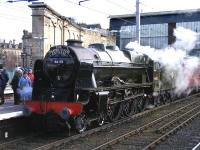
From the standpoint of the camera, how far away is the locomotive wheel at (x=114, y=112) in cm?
1523

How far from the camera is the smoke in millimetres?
21656

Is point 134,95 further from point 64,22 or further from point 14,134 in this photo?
point 64,22

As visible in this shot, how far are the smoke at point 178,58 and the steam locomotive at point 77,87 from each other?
559 cm

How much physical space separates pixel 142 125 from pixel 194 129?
1.82 metres

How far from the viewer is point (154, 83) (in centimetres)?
2028

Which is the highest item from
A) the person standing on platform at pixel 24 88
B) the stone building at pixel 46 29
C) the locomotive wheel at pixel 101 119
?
the stone building at pixel 46 29

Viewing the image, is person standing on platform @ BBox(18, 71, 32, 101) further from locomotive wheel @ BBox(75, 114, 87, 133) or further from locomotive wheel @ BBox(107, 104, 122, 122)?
locomotive wheel @ BBox(75, 114, 87, 133)

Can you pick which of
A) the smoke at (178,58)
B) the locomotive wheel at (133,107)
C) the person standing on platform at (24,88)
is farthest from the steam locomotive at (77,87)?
the smoke at (178,58)

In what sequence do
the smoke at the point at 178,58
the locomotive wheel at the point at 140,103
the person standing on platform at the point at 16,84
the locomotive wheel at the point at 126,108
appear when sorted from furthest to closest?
the smoke at the point at 178,58, the locomotive wheel at the point at 140,103, the locomotive wheel at the point at 126,108, the person standing on platform at the point at 16,84

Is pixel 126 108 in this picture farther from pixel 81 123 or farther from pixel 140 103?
pixel 81 123

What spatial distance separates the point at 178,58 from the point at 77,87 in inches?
505

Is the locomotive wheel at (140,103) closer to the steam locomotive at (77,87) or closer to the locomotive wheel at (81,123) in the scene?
the steam locomotive at (77,87)

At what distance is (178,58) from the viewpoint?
2478cm

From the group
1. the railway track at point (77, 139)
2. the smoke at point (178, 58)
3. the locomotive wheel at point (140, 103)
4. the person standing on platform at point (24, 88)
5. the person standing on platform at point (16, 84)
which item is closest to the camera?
the railway track at point (77, 139)
